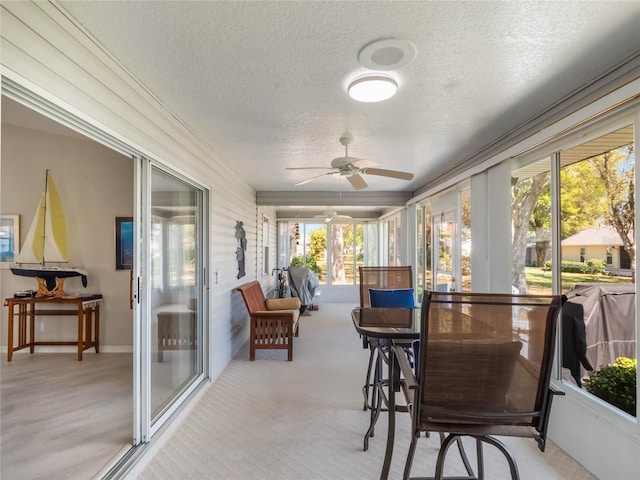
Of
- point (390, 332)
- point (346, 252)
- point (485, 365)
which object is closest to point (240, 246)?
point (390, 332)

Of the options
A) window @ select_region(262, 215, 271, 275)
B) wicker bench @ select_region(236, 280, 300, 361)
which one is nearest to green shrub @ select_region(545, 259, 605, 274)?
wicker bench @ select_region(236, 280, 300, 361)

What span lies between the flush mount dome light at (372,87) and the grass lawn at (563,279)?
182 centimetres

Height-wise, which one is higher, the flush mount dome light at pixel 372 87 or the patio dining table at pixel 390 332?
the flush mount dome light at pixel 372 87

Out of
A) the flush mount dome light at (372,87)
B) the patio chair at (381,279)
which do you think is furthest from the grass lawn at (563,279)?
→ the flush mount dome light at (372,87)

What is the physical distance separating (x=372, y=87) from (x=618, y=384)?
7.64ft

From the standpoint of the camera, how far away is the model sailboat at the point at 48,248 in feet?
13.5

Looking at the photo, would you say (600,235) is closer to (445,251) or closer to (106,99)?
(445,251)

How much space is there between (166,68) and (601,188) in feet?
9.29

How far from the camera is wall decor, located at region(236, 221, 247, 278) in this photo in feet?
15.5

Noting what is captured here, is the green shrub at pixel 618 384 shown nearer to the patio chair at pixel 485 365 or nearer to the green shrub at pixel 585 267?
the green shrub at pixel 585 267

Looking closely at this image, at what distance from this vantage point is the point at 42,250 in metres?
4.19

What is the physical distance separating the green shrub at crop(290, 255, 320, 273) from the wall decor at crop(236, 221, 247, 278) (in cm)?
386

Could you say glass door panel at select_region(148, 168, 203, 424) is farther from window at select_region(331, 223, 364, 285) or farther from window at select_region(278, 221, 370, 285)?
window at select_region(331, 223, 364, 285)

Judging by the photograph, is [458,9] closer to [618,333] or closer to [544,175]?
[544,175]
